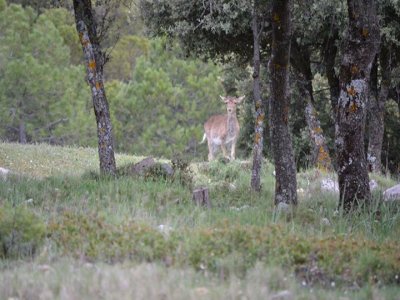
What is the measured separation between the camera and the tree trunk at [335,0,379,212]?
9812 millimetres

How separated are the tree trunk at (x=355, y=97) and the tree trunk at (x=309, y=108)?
28.5 feet

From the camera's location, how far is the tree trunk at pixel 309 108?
62.2ft

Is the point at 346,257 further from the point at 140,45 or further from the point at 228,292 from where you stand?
the point at 140,45

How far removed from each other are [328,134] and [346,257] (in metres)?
19.4

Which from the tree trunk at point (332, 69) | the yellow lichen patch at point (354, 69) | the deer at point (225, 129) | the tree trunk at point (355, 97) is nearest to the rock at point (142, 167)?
the tree trunk at point (355, 97)

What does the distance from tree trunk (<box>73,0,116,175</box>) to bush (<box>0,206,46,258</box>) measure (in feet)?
16.7

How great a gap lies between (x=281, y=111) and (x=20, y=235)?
5.09 metres

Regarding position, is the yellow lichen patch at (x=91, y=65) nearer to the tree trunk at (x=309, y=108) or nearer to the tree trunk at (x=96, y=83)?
the tree trunk at (x=96, y=83)

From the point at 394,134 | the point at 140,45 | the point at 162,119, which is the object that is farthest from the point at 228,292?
the point at 140,45

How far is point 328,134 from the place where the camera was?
25.8m

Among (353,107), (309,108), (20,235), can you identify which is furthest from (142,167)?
(309,108)

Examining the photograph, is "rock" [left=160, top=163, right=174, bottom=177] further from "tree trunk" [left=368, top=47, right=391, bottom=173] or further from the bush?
"tree trunk" [left=368, top=47, right=391, bottom=173]

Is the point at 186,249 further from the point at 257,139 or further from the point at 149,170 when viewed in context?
the point at 257,139

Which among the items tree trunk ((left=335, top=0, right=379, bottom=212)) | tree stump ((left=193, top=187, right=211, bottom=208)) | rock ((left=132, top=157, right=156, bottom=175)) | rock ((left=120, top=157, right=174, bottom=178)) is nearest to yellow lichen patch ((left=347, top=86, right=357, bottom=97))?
tree trunk ((left=335, top=0, right=379, bottom=212))
